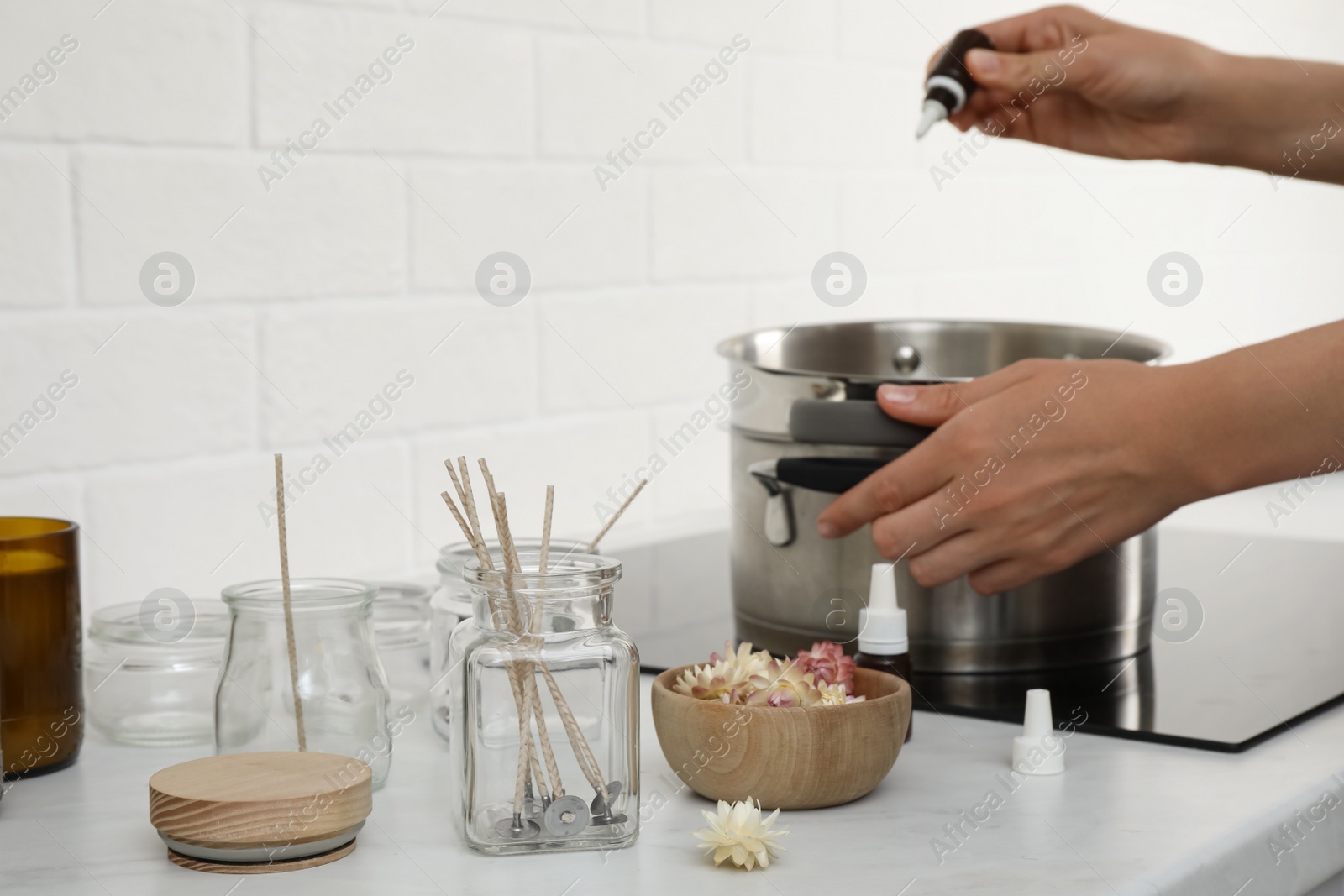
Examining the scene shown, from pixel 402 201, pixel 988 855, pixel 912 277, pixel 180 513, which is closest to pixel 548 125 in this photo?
pixel 402 201

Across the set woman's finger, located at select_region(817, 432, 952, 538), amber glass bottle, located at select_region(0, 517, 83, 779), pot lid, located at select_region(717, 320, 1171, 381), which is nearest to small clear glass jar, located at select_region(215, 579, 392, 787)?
A: amber glass bottle, located at select_region(0, 517, 83, 779)

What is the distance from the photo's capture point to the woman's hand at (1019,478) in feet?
2.93

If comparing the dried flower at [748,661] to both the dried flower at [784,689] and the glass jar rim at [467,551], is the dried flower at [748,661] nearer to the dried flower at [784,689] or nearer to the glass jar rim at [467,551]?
the dried flower at [784,689]

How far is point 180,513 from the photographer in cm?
115

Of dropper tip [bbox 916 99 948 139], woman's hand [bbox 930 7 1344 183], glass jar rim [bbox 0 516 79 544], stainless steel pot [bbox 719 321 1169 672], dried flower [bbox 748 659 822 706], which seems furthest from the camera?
woman's hand [bbox 930 7 1344 183]

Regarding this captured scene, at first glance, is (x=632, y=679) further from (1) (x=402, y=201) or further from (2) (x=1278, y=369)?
(1) (x=402, y=201)

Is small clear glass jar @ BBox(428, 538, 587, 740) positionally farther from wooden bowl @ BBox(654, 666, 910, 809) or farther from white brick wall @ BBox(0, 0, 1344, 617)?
white brick wall @ BBox(0, 0, 1344, 617)

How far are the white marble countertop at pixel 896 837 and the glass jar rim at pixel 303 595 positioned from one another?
105 mm

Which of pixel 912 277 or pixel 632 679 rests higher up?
pixel 912 277

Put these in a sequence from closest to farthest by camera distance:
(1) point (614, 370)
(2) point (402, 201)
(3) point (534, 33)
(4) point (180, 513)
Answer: (4) point (180, 513) < (2) point (402, 201) < (3) point (534, 33) < (1) point (614, 370)

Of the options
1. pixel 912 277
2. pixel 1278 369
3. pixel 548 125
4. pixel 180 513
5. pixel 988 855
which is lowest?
pixel 988 855

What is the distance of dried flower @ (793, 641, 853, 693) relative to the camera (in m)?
0.74

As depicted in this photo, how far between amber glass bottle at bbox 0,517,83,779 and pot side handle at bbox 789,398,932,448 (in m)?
0.45

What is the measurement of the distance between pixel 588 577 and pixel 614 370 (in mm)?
869
